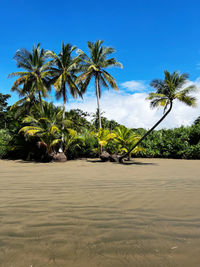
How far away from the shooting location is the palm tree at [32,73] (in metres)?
16.5

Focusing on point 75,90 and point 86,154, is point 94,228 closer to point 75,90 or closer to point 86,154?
point 86,154

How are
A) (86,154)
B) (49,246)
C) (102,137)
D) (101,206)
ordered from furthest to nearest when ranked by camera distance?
(86,154) → (102,137) → (101,206) → (49,246)

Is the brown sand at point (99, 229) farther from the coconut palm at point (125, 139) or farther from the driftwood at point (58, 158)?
the driftwood at point (58, 158)

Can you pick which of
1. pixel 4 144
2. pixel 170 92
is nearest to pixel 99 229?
pixel 170 92

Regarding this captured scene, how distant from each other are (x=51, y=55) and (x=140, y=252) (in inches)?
706

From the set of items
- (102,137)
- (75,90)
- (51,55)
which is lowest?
(102,137)

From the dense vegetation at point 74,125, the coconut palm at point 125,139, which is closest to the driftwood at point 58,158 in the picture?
the dense vegetation at point 74,125

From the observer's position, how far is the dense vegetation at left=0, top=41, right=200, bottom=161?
13000mm

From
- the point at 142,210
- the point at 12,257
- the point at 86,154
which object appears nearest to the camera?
the point at 12,257

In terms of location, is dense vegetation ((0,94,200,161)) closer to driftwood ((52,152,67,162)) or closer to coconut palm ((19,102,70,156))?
coconut palm ((19,102,70,156))

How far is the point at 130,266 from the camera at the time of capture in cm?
152

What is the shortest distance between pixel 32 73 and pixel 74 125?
5.93m

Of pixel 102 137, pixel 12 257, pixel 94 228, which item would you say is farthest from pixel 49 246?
pixel 102 137

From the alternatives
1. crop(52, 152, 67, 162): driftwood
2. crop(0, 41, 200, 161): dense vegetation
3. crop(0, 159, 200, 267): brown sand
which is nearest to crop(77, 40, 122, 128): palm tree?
crop(0, 41, 200, 161): dense vegetation
